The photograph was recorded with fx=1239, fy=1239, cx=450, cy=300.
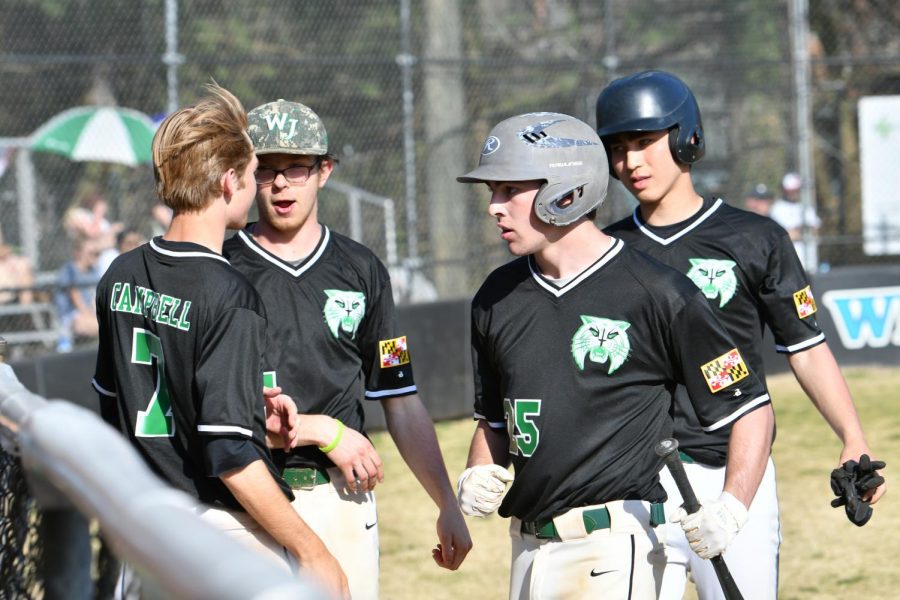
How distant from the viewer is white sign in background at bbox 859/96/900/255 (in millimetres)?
15938

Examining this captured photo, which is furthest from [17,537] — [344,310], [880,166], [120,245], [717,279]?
[880,166]

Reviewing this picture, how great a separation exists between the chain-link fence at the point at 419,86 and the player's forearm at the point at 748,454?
895 cm

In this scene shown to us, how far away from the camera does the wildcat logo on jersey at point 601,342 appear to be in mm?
3613

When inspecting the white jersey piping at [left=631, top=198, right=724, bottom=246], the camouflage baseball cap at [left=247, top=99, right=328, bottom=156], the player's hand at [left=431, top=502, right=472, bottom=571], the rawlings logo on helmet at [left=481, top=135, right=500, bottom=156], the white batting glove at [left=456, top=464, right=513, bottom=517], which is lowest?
the player's hand at [left=431, top=502, right=472, bottom=571]

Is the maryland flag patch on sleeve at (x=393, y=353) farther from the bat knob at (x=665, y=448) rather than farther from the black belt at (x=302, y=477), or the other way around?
the bat knob at (x=665, y=448)

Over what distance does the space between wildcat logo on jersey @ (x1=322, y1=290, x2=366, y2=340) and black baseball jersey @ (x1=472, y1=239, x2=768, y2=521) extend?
0.76 metres

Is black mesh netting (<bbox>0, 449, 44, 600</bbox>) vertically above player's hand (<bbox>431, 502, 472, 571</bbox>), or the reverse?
black mesh netting (<bbox>0, 449, 44, 600</bbox>)

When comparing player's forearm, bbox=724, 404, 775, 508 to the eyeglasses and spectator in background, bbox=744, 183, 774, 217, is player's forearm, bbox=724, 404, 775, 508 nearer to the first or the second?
the eyeglasses

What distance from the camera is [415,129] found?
15094mm

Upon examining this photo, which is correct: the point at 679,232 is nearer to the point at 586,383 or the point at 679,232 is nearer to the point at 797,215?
the point at 586,383

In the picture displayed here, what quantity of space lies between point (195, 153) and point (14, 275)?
8912mm

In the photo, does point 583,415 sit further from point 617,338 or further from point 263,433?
point 263,433

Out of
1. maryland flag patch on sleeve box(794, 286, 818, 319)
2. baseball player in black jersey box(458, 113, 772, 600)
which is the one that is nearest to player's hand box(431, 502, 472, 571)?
baseball player in black jersey box(458, 113, 772, 600)

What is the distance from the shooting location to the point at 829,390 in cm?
450
